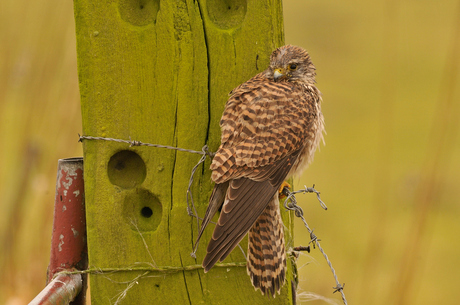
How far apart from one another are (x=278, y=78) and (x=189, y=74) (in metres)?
0.55

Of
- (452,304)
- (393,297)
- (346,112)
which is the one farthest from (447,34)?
(393,297)

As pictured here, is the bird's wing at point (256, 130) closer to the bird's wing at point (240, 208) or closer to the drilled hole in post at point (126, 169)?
the bird's wing at point (240, 208)

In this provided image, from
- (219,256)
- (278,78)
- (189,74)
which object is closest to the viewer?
(219,256)

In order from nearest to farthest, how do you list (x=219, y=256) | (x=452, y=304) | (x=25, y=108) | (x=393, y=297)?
(x=219, y=256)
(x=393, y=297)
(x=25, y=108)
(x=452, y=304)

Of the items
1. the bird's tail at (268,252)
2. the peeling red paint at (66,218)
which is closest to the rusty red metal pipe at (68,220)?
the peeling red paint at (66,218)

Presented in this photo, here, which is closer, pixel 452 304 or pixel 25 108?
pixel 25 108

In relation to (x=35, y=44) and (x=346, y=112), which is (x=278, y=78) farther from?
(x=346, y=112)

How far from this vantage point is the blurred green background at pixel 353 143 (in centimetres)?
370

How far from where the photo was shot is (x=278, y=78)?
253 centimetres

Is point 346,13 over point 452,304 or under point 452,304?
over

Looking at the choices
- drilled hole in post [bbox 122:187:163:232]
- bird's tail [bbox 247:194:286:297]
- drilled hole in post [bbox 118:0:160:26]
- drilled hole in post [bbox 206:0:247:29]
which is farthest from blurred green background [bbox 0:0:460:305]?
drilled hole in post [bbox 118:0:160:26]

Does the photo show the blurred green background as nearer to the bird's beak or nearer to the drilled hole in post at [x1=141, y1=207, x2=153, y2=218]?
the drilled hole in post at [x1=141, y1=207, x2=153, y2=218]

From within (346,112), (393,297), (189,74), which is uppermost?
(189,74)

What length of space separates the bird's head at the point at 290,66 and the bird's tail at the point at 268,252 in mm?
597
